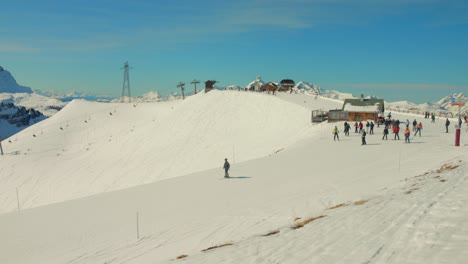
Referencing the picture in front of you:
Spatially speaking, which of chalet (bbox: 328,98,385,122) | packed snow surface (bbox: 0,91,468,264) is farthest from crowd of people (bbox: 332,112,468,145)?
chalet (bbox: 328,98,385,122)

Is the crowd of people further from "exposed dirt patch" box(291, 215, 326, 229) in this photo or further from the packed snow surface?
"exposed dirt patch" box(291, 215, 326, 229)

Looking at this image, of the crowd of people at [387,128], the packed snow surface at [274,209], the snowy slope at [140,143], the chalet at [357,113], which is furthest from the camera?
the snowy slope at [140,143]

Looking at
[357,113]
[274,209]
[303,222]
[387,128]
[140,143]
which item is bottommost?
[140,143]

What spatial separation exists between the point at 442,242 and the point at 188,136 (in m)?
51.7

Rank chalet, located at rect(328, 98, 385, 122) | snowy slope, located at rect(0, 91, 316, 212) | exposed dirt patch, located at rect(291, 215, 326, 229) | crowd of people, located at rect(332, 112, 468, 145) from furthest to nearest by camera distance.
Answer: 1. snowy slope, located at rect(0, 91, 316, 212)
2. chalet, located at rect(328, 98, 385, 122)
3. crowd of people, located at rect(332, 112, 468, 145)
4. exposed dirt patch, located at rect(291, 215, 326, 229)

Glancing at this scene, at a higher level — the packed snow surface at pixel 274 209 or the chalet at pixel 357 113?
the chalet at pixel 357 113

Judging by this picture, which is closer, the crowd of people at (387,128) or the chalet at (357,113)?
the crowd of people at (387,128)

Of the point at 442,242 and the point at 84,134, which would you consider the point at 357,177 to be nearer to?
the point at 442,242

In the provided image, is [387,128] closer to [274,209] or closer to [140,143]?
[274,209]

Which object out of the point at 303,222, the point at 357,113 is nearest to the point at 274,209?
the point at 303,222

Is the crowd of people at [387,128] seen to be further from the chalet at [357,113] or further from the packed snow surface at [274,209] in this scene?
the chalet at [357,113]

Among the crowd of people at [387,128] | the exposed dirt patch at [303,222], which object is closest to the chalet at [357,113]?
the crowd of people at [387,128]

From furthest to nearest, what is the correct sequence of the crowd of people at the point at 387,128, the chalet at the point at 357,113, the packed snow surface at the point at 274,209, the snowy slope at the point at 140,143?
the snowy slope at the point at 140,143
the chalet at the point at 357,113
the crowd of people at the point at 387,128
the packed snow surface at the point at 274,209

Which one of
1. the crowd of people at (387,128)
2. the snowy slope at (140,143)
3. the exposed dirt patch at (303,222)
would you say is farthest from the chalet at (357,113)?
the exposed dirt patch at (303,222)
